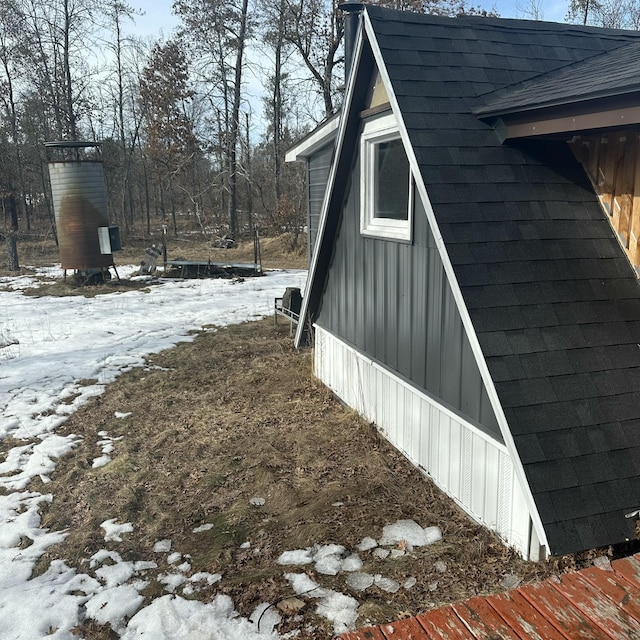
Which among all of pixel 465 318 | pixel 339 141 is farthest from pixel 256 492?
pixel 339 141

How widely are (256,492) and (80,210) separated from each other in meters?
12.3

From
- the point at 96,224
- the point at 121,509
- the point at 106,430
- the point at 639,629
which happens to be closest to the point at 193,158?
the point at 96,224

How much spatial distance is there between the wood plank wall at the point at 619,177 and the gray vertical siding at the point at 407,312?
1240 millimetres

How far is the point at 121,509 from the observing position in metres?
4.40

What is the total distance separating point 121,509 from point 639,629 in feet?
12.2

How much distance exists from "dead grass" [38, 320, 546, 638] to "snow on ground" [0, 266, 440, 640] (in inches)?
3.4

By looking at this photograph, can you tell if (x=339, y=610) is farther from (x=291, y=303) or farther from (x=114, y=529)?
(x=291, y=303)

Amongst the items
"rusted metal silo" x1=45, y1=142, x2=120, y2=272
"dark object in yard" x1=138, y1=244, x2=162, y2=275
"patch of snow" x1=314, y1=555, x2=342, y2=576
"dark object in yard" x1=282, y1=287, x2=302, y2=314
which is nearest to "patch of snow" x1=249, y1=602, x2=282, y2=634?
"patch of snow" x1=314, y1=555, x2=342, y2=576

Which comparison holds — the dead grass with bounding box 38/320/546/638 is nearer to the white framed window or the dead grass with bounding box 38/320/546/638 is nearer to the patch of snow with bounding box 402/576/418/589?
the patch of snow with bounding box 402/576/418/589

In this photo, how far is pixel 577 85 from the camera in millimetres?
3469

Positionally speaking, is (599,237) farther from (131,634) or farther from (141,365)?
(141,365)

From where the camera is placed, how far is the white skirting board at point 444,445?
340 centimetres

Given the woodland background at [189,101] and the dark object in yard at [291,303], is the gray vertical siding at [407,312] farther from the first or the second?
the woodland background at [189,101]

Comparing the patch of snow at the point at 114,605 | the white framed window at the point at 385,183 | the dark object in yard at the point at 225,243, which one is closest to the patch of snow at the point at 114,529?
the patch of snow at the point at 114,605
